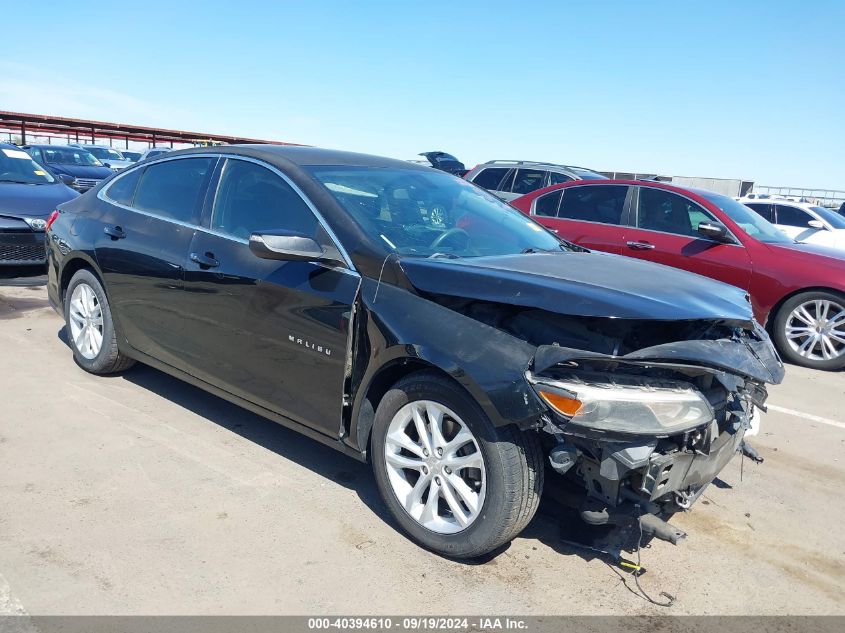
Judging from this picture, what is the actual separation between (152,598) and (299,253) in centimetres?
157

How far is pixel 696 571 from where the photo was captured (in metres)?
3.13

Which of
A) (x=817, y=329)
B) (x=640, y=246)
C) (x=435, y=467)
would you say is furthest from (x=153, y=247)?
(x=817, y=329)

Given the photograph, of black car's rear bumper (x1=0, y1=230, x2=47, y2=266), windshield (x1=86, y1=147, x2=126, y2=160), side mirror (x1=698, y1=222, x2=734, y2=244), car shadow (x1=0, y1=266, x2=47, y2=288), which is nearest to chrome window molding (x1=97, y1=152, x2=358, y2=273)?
black car's rear bumper (x1=0, y1=230, x2=47, y2=266)

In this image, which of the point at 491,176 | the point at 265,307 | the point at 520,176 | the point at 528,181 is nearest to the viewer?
the point at 265,307

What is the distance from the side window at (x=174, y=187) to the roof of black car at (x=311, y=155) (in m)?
0.12

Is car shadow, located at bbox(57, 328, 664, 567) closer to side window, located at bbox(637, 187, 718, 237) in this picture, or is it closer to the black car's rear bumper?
the black car's rear bumper

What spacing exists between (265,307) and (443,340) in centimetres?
112

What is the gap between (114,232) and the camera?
4.73 m

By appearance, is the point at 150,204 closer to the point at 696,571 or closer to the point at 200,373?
the point at 200,373

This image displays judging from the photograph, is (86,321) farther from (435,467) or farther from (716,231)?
(716,231)

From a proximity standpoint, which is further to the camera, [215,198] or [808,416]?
[808,416]

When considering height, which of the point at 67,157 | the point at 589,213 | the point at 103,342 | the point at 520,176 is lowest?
the point at 103,342

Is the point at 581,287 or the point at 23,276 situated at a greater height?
the point at 581,287

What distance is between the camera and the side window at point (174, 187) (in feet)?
14.1
